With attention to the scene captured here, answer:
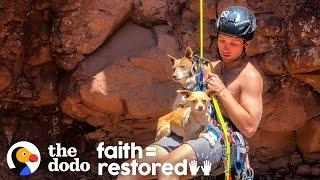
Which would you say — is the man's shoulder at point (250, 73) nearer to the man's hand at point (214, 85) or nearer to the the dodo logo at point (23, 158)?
the man's hand at point (214, 85)

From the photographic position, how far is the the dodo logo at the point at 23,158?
439cm

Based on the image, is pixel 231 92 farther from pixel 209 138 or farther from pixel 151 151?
pixel 151 151

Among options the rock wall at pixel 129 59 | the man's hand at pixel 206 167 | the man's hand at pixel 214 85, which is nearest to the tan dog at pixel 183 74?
the man's hand at pixel 214 85

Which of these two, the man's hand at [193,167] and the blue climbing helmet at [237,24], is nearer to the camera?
the man's hand at [193,167]

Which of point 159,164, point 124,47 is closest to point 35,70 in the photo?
point 124,47

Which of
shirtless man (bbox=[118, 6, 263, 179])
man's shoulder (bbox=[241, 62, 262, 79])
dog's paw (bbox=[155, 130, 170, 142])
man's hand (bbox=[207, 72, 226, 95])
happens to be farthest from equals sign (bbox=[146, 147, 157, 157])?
man's shoulder (bbox=[241, 62, 262, 79])

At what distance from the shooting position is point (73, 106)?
16.4 feet

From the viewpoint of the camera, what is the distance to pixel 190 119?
3.19 m

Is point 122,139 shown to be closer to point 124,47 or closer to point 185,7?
point 124,47

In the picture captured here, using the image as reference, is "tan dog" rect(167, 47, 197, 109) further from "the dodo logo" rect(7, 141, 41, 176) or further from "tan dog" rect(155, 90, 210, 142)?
"the dodo logo" rect(7, 141, 41, 176)

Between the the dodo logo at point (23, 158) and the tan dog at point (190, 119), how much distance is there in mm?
1491

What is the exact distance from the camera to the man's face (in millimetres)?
3250

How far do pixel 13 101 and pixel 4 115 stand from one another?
160 mm

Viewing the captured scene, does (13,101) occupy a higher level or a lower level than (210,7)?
lower
